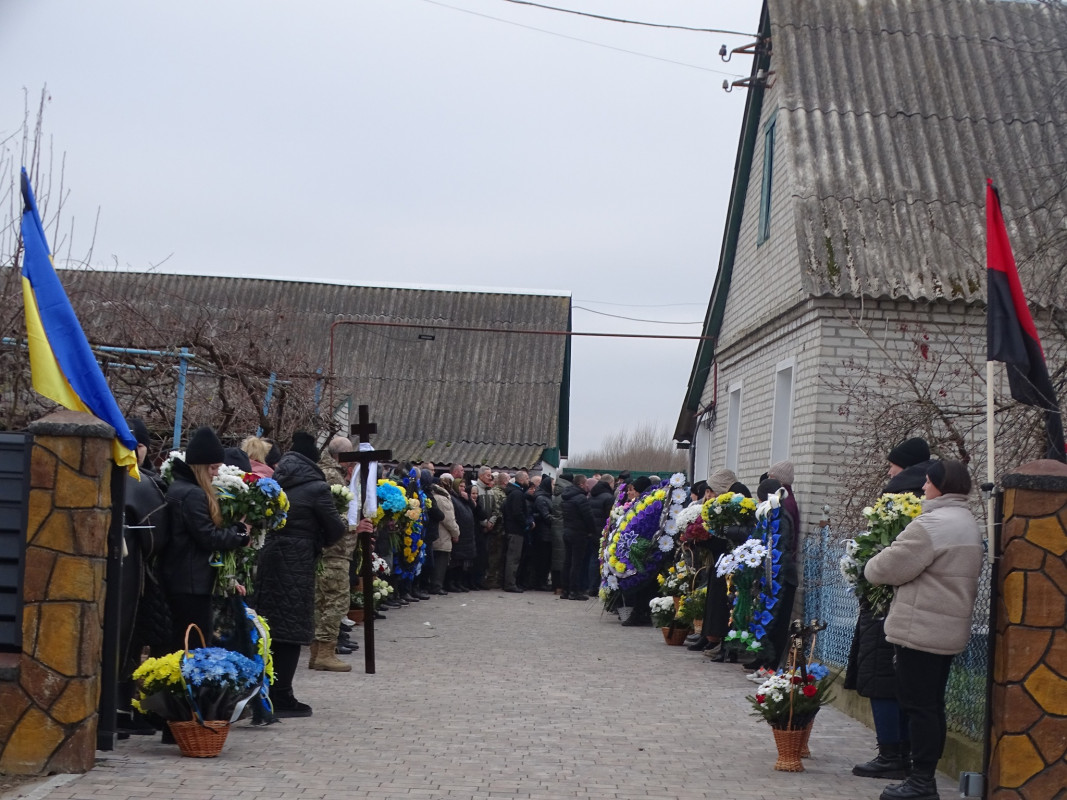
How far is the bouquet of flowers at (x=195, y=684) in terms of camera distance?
760 cm

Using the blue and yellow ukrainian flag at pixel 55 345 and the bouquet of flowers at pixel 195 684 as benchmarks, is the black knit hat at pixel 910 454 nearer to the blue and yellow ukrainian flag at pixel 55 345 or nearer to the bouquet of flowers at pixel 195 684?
the bouquet of flowers at pixel 195 684

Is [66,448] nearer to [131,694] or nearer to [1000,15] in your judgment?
[131,694]

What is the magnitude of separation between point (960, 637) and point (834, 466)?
687 cm

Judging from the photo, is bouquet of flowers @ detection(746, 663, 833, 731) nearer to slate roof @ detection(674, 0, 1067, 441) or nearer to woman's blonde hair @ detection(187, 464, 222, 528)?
woman's blonde hair @ detection(187, 464, 222, 528)

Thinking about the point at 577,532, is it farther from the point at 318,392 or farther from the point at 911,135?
the point at 911,135

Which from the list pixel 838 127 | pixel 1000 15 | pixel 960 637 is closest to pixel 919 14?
pixel 1000 15

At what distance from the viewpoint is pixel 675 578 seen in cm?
1555

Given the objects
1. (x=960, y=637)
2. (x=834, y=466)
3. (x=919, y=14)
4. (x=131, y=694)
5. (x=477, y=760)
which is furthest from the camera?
(x=919, y=14)

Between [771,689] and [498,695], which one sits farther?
[498,695]

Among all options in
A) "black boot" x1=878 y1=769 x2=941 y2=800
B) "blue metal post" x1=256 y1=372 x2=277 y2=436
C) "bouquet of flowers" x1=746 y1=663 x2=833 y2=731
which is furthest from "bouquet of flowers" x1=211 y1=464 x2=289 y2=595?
"blue metal post" x1=256 y1=372 x2=277 y2=436

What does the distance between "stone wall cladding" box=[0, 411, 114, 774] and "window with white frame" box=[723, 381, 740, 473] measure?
12467 millimetres

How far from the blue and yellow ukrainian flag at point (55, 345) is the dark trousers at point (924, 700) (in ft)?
14.4

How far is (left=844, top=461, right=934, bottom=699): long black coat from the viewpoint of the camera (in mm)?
8132

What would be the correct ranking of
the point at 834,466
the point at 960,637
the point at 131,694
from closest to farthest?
the point at 960,637
the point at 131,694
the point at 834,466
